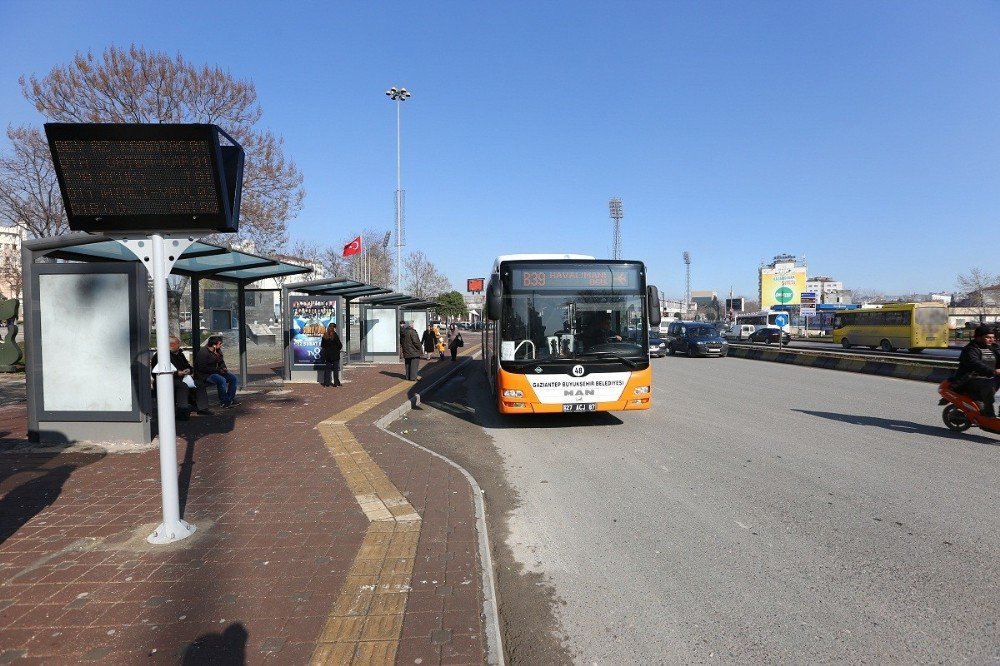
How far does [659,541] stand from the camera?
4.77 meters

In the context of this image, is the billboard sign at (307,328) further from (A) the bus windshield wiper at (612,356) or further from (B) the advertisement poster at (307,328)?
(A) the bus windshield wiper at (612,356)

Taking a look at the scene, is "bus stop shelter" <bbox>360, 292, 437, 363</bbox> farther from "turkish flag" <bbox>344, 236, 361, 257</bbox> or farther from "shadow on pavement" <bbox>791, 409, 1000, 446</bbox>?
"shadow on pavement" <bbox>791, 409, 1000, 446</bbox>

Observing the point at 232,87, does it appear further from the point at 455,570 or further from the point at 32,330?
the point at 455,570

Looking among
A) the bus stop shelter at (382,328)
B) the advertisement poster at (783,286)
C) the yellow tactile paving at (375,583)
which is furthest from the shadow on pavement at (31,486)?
the advertisement poster at (783,286)

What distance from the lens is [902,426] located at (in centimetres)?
968

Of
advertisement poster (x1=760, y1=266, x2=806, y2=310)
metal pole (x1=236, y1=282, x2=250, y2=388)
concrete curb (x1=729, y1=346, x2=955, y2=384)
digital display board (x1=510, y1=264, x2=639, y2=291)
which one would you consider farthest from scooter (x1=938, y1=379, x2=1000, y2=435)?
advertisement poster (x1=760, y1=266, x2=806, y2=310)

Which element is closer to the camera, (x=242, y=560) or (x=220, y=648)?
(x=220, y=648)

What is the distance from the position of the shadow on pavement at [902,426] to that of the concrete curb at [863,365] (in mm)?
6831

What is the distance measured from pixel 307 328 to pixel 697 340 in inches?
813

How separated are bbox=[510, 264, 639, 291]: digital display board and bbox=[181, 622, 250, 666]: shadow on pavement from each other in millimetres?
7025

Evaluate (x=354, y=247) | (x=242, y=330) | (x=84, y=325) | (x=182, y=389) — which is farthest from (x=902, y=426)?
(x=354, y=247)

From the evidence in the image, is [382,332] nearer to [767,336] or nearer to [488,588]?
[488,588]

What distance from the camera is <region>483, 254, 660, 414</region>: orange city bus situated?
934cm

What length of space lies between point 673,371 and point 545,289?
43.0 ft
